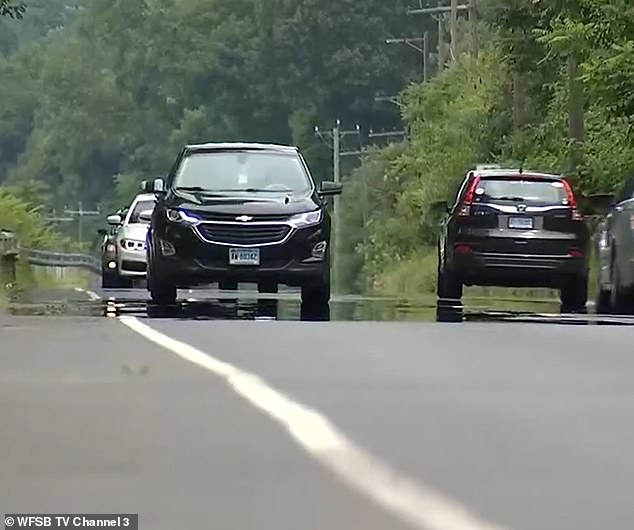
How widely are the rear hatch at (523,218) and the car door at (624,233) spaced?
1.92 m

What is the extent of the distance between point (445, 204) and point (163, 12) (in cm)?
7517

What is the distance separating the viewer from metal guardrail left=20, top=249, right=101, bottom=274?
5266 cm

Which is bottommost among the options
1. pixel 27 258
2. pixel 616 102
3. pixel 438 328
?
pixel 27 258

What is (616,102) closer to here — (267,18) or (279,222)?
(279,222)

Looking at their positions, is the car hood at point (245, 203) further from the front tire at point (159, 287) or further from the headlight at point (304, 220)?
the front tire at point (159, 287)

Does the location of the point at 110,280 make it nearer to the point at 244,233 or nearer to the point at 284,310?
the point at 244,233

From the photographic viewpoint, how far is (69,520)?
662cm

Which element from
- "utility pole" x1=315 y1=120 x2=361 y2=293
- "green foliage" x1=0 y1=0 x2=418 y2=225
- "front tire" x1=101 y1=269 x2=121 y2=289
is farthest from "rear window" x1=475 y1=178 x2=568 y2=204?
"green foliage" x1=0 y1=0 x2=418 y2=225

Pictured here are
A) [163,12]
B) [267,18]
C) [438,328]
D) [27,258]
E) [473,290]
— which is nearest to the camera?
[438,328]

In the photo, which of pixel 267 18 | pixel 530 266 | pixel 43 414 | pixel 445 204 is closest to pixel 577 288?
pixel 530 266

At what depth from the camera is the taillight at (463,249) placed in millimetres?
22844

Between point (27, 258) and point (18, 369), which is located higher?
point (18, 369)

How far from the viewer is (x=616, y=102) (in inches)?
1049

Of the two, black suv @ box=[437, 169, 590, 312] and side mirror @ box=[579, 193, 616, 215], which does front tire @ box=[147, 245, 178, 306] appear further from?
side mirror @ box=[579, 193, 616, 215]
